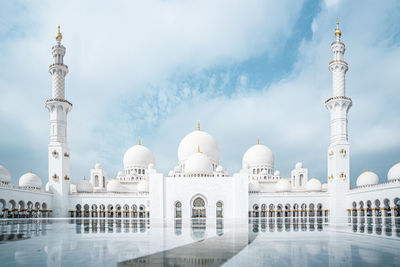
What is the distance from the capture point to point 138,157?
41.5 metres

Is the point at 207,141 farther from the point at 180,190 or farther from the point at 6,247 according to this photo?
the point at 6,247

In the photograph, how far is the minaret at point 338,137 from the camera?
29.8m

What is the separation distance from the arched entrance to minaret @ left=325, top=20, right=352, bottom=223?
11760 millimetres

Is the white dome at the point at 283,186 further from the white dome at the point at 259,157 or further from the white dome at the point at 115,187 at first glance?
the white dome at the point at 115,187

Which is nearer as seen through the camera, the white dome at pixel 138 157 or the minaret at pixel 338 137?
the minaret at pixel 338 137

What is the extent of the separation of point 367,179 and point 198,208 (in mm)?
15691

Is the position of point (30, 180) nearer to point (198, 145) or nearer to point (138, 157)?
point (138, 157)

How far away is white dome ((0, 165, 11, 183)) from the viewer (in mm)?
27875

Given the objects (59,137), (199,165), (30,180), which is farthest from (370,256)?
(30,180)

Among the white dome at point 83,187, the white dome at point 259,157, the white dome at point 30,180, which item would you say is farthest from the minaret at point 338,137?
the white dome at point 30,180

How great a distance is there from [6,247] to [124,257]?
12.3ft

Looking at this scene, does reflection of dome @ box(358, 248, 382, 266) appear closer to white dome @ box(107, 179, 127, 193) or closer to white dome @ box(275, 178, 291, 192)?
white dome @ box(275, 178, 291, 192)

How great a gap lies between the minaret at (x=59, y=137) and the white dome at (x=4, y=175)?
11.3 ft

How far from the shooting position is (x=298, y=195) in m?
32.2
